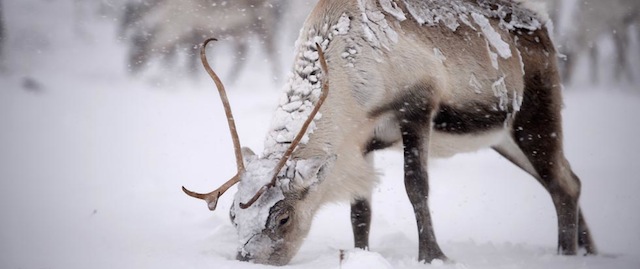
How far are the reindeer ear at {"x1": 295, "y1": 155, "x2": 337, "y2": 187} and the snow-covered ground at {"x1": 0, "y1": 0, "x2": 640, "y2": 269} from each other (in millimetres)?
463

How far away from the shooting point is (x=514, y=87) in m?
4.76

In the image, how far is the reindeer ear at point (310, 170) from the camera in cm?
358

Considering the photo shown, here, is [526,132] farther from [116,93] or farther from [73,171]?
[116,93]

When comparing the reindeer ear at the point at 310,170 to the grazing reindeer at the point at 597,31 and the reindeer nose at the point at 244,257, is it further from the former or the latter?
the grazing reindeer at the point at 597,31

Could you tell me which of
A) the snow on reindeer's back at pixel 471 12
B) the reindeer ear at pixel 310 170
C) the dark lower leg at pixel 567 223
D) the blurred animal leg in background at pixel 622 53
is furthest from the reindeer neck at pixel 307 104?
the blurred animal leg in background at pixel 622 53

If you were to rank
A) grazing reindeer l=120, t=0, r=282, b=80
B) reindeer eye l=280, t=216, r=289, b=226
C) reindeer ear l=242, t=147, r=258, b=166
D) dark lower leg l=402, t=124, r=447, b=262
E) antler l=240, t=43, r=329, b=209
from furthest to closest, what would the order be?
grazing reindeer l=120, t=0, r=282, b=80 → dark lower leg l=402, t=124, r=447, b=262 → reindeer ear l=242, t=147, r=258, b=166 → reindeer eye l=280, t=216, r=289, b=226 → antler l=240, t=43, r=329, b=209

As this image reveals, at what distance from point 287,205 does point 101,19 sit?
9534 mm

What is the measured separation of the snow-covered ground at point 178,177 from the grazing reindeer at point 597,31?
74 cm

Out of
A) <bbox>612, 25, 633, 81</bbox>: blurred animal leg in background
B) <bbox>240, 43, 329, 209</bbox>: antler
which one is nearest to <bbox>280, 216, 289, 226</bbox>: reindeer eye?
<bbox>240, 43, 329, 209</bbox>: antler

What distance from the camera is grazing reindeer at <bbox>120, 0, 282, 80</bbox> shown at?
11852mm

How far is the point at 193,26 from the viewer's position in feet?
39.2

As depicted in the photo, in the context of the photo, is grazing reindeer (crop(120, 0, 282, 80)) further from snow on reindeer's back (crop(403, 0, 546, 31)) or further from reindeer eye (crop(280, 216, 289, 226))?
reindeer eye (crop(280, 216, 289, 226))

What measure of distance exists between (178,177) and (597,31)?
A: 28.2 ft

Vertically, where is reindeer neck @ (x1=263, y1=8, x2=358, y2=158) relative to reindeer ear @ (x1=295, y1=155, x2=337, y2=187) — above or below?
above
